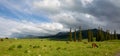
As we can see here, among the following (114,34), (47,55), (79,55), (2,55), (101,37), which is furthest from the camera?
(114,34)

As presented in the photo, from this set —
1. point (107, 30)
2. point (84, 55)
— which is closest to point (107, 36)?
point (107, 30)

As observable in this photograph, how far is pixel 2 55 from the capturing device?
19781mm

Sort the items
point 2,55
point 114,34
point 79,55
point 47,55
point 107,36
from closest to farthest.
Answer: point 2,55
point 47,55
point 79,55
point 107,36
point 114,34

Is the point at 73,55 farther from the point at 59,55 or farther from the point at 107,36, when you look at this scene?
the point at 107,36

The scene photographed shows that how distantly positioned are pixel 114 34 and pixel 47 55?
187631 millimetres

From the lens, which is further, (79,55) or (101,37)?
(101,37)

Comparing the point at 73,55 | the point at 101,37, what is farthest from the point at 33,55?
the point at 101,37

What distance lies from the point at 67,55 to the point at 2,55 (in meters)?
7.84

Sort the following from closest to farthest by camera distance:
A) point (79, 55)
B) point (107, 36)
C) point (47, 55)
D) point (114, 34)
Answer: point (47, 55), point (79, 55), point (107, 36), point (114, 34)

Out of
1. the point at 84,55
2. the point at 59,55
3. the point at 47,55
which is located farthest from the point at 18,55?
the point at 84,55

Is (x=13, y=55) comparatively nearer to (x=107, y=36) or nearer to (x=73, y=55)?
(x=73, y=55)

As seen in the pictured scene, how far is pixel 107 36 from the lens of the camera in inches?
7141

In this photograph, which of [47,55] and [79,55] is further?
[79,55]

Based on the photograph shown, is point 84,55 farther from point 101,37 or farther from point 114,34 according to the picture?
point 114,34
